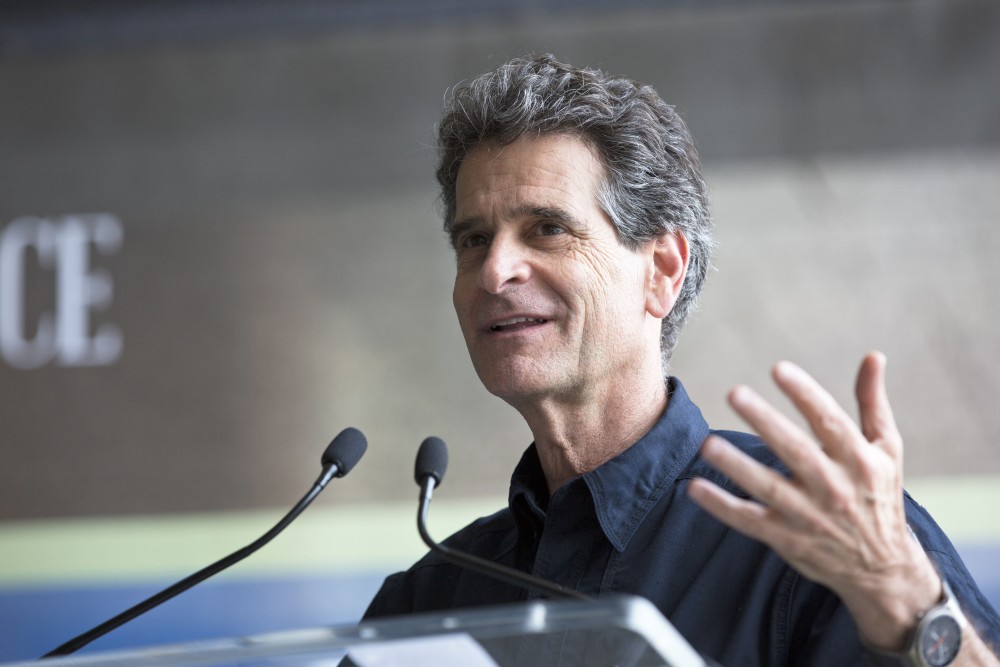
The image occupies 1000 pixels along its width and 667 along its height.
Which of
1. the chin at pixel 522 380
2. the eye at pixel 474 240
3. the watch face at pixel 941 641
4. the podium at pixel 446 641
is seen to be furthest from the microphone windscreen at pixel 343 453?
the watch face at pixel 941 641

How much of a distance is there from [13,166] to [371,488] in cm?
194

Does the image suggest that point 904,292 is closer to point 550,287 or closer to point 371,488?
point 371,488

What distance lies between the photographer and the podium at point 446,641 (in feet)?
2.69

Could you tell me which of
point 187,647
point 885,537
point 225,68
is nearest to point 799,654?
point 885,537

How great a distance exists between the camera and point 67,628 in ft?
13.1

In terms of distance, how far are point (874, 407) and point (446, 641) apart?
0.50 m

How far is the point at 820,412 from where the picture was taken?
3.27 feet

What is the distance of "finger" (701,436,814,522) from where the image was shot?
0.97 m

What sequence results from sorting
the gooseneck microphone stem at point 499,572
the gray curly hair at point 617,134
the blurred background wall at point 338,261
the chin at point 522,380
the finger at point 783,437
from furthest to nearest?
the blurred background wall at point 338,261 < the gray curly hair at point 617,134 < the chin at point 522,380 < the gooseneck microphone stem at point 499,572 < the finger at point 783,437

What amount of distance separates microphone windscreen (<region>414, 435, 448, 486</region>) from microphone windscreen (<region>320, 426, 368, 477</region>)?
92 mm

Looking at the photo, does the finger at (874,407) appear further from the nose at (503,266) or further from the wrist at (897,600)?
the nose at (503,266)

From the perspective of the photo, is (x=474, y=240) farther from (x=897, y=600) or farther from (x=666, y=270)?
(x=897, y=600)

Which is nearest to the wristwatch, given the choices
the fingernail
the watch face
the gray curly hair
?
the watch face

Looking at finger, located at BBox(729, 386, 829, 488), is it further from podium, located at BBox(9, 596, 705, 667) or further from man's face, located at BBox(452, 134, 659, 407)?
man's face, located at BBox(452, 134, 659, 407)
